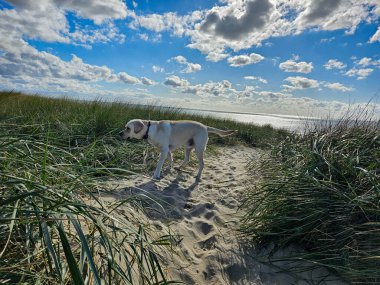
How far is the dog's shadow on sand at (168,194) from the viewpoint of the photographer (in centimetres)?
321

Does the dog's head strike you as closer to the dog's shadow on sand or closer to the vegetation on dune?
the dog's shadow on sand

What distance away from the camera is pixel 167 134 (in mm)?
5434

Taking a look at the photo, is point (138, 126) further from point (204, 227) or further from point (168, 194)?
point (204, 227)

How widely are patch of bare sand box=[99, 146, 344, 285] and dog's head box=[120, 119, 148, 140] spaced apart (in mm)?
1191

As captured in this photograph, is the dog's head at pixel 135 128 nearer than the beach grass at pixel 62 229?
No

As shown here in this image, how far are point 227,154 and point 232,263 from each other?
19.8ft

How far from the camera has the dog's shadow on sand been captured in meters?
3.21

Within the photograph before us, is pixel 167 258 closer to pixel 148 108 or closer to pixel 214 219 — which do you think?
pixel 214 219

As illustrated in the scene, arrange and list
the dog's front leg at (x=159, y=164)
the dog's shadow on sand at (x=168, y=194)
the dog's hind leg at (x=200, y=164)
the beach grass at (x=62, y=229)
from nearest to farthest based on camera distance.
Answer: the beach grass at (x=62, y=229), the dog's shadow on sand at (x=168, y=194), the dog's front leg at (x=159, y=164), the dog's hind leg at (x=200, y=164)

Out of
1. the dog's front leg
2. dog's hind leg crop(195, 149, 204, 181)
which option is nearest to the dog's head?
the dog's front leg

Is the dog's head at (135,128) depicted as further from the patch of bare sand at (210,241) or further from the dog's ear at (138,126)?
the patch of bare sand at (210,241)

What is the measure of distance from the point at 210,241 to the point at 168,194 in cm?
142

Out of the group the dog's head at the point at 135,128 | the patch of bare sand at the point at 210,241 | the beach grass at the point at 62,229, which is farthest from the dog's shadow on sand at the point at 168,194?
the dog's head at the point at 135,128

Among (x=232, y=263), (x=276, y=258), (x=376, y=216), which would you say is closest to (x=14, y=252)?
(x=232, y=263)
